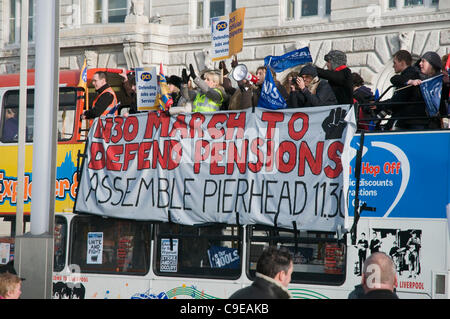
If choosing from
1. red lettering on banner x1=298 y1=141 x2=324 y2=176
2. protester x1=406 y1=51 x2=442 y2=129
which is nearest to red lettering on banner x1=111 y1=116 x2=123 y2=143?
red lettering on banner x1=298 y1=141 x2=324 y2=176

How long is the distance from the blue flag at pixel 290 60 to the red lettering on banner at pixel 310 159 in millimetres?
1414

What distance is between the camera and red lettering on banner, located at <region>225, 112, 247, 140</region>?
32.5 feet

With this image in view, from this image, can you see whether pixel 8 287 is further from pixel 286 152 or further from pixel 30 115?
pixel 30 115

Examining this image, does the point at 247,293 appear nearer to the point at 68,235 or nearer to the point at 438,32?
Answer: the point at 68,235

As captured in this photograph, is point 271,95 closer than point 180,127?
Yes

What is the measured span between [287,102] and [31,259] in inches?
134

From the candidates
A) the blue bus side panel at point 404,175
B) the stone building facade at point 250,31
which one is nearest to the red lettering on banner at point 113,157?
the blue bus side panel at point 404,175

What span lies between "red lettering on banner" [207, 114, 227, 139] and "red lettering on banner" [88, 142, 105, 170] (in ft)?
5.48

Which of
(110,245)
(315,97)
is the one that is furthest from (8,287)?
(315,97)

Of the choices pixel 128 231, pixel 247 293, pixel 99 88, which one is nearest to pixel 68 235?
pixel 128 231

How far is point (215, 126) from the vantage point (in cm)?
1013

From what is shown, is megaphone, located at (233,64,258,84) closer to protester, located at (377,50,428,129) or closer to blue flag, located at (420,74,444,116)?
protester, located at (377,50,428,129)

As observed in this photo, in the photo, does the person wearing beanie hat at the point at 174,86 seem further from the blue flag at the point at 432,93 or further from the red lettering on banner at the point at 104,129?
the blue flag at the point at 432,93

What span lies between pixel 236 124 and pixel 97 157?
2148 mm
